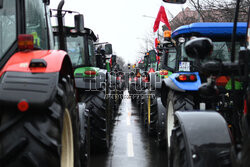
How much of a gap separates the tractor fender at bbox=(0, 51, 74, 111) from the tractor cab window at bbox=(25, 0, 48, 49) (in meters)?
0.54

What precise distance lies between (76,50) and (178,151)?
205 inches

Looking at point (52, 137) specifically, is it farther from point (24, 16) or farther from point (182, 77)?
point (182, 77)

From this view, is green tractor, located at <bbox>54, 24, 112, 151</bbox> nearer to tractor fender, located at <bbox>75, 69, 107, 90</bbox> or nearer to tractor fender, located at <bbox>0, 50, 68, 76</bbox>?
tractor fender, located at <bbox>75, 69, 107, 90</bbox>

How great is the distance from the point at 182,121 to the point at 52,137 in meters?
1.23

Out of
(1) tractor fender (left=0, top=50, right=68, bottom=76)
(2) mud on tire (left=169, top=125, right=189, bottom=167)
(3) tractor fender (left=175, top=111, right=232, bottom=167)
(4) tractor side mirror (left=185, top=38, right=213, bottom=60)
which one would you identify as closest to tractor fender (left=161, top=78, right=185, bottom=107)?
(2) mud on tire (left=169, top=125, right=189, bottom=167)

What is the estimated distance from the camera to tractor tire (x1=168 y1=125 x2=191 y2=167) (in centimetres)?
292

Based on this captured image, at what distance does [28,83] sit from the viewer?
Result: 248 cm

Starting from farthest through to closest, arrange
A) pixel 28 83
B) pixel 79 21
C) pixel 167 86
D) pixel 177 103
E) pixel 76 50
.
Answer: pixel 76 50 < pixel 167 86 < pixel 177 103 < pixel 79 21 < pixel 28 83

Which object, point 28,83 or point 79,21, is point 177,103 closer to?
point 79,21

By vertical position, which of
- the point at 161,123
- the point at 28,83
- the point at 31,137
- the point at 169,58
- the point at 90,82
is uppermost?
the point at 28,83

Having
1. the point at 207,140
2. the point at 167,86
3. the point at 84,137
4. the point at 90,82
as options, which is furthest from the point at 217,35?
the point at 207,140

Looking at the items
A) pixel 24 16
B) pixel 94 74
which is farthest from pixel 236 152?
pixel 94 74

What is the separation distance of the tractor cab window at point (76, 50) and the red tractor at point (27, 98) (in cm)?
449

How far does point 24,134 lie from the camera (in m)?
2.28
